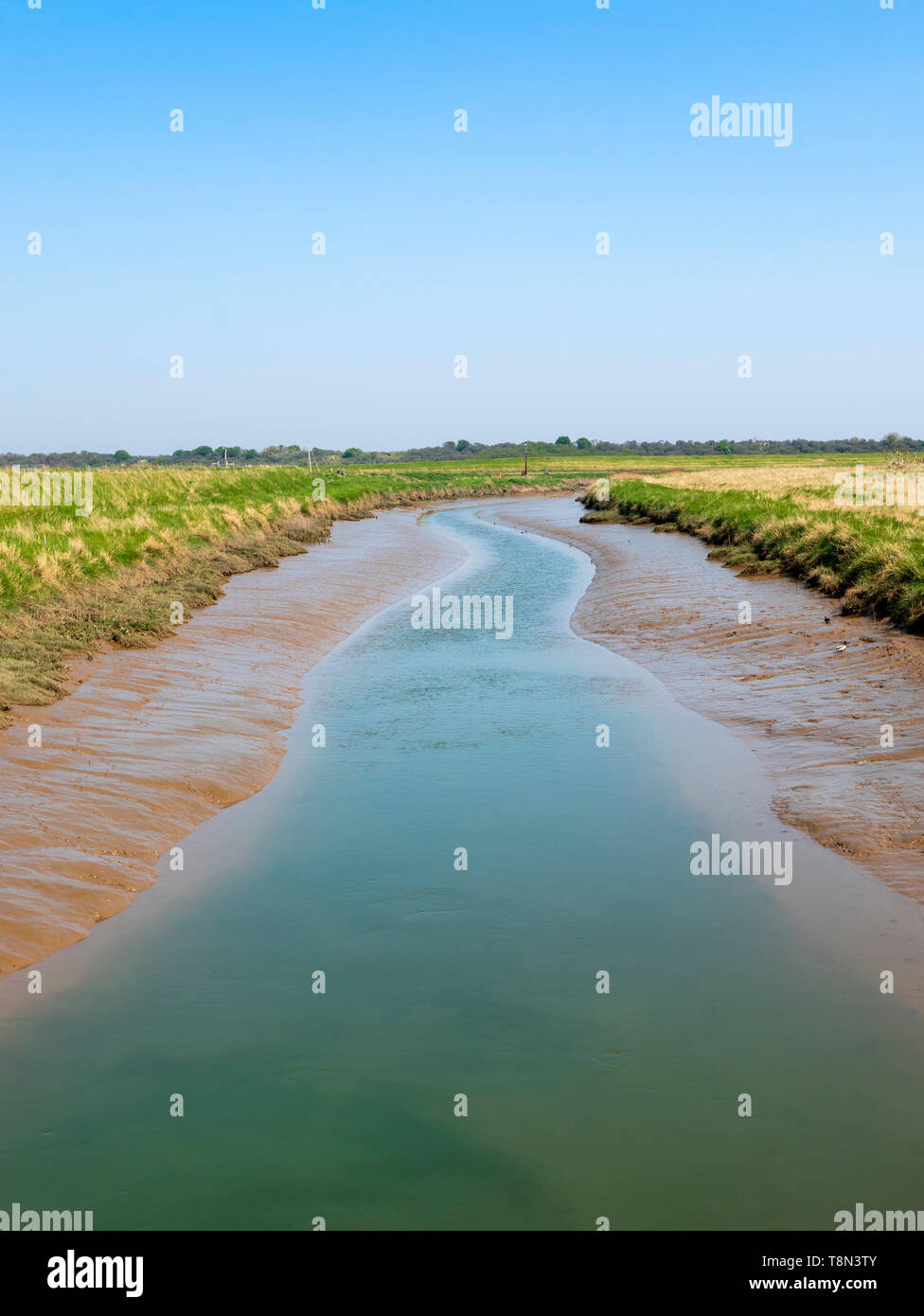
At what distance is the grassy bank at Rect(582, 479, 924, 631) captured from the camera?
Answer: 17.8m

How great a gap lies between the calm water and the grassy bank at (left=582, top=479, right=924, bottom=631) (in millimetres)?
8757

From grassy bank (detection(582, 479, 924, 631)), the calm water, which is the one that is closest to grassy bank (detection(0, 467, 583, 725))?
the calm water

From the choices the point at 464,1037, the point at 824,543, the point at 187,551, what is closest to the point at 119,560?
the point at 187,551

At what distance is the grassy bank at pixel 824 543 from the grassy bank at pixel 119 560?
12.5 metres

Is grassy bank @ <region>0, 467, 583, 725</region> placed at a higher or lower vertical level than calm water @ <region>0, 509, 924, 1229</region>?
higher

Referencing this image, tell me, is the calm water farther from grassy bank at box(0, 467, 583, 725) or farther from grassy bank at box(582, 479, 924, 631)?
grassy bank at box(582, 479, 924, 631)

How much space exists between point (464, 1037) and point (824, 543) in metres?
20.0

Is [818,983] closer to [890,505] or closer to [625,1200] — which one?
[625,1200]

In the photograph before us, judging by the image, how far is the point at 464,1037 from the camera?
621 cm

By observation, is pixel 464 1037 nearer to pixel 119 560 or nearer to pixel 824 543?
pixel 119 560
